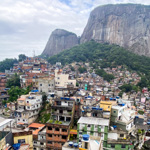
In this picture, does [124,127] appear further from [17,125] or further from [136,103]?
[136,103]

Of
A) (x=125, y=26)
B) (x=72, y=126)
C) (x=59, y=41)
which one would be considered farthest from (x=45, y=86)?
(x=59, y=41)

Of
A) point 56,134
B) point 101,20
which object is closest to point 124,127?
point 56,134

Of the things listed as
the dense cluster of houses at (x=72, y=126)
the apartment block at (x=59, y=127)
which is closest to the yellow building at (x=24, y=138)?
the dense cluster of houses at (x=72, y=126)

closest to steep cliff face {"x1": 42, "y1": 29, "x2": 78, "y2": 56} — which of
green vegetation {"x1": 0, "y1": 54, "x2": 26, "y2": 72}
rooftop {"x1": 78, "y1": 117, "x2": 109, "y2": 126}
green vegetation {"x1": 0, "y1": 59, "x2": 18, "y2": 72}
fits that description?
green vegetation {"x1": 0, "y1": 54, "x2": 26, "y2": 72}

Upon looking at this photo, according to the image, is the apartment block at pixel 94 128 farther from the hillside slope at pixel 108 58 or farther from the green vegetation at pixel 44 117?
the hillside slope at pixel 108 58

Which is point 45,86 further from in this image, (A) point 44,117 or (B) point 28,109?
(A) point 44,117

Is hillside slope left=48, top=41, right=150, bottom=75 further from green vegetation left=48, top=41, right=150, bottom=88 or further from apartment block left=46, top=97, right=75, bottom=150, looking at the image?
apartment block left=46, top=97, right=75, bottom=150
